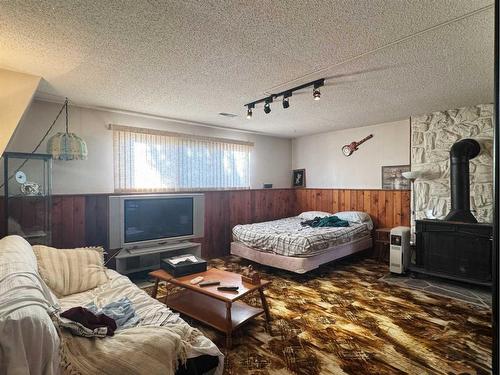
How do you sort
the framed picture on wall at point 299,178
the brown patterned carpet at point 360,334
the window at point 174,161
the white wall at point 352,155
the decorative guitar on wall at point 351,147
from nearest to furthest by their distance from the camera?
the brown patterned carpet at point 360,334, the window at point 174,161, the white wall at point 352,155, the decorative guitar on wall at point 351,147, the framed picture on wall at point 299,178

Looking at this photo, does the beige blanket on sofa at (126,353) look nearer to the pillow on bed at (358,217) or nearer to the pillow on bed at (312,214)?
the pillow on bed at (358,217)

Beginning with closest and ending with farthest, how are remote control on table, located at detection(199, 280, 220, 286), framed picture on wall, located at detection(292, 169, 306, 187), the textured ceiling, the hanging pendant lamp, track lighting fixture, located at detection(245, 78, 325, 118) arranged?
the textured ceiling, remote control on table, located at detection(199, 280, 220, 286), track lighting fixture, located at detection(245, 78, 325, 118), the hanging pendant lamp, framed picture on wall, located at detection(292, 169, 306, 187)

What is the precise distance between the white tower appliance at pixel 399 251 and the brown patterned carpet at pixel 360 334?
0.48 meters

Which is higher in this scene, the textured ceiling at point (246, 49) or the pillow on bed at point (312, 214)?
the textured ceiling at point (246, 49)

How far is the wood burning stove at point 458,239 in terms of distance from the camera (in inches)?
131

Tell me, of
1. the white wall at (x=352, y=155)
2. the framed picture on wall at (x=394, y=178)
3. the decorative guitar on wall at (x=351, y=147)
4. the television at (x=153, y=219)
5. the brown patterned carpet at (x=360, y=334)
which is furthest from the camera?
the decorative guitar on wall at (x=351, y=147)

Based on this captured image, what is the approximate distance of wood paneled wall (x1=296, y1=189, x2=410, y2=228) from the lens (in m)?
4.68

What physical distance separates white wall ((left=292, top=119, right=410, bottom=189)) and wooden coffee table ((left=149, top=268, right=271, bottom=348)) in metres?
3.43

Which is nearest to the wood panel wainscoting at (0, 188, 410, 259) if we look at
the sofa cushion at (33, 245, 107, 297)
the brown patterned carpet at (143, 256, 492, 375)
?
the sofa cushion at (33, 245, 107, 297)

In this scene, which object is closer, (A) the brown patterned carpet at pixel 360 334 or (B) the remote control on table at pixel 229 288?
(A) the brown patterned carpet at pixel 360 334

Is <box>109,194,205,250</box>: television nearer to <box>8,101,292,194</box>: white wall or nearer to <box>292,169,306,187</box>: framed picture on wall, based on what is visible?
<box>8,101,292,194</box>: white wall

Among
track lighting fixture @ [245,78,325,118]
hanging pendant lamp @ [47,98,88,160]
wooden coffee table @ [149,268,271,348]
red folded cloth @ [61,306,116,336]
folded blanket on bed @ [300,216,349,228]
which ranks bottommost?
wooden coffee table @ [149,268,271,348]

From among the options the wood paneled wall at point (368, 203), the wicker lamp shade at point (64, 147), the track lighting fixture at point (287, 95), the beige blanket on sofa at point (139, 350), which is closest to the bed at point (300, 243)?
the wood paneled wall at point (368, 203)

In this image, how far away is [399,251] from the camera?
153 inches
